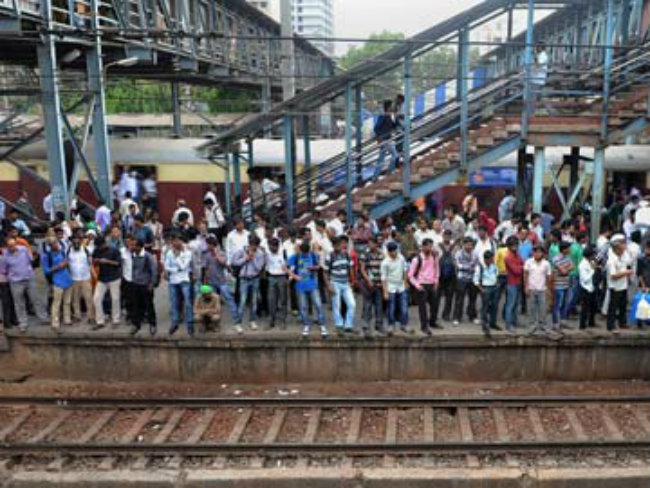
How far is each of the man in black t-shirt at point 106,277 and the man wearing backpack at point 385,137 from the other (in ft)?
17.5

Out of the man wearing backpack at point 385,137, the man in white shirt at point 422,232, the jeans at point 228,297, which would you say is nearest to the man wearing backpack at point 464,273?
the man in white shirt at point 422,232

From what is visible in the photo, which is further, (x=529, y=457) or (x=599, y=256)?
(x=599, y=256)

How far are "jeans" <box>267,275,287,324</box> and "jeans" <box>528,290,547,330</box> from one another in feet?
12.8

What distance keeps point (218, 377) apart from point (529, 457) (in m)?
4.79

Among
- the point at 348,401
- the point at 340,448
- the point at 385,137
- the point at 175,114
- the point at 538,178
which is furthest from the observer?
the point at 175,114

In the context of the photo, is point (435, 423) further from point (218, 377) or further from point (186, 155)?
point (186, 155)

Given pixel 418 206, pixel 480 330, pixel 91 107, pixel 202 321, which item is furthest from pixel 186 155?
Answer: pixel 480 330

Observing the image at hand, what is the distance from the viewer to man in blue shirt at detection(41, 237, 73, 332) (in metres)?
9.66

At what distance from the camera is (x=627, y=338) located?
932 centimetres

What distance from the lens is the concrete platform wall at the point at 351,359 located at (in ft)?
30.8

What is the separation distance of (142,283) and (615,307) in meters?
7.45

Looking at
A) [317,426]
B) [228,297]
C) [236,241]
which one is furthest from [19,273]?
[317,426]

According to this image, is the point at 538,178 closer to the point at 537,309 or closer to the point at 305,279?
the point at 537,309

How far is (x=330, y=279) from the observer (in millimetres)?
9641
